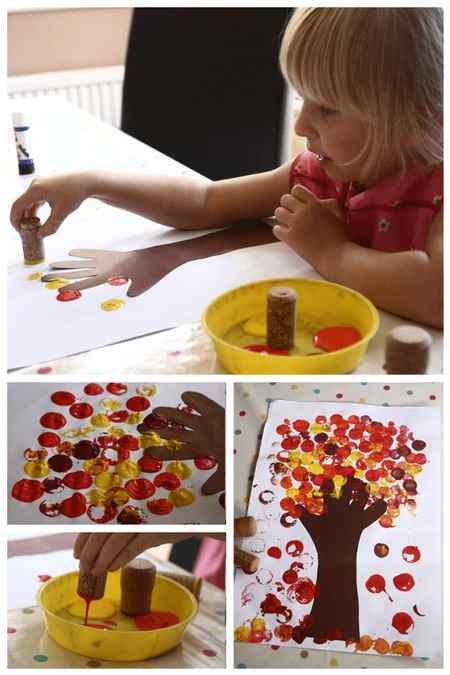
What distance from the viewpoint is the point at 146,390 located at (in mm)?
694

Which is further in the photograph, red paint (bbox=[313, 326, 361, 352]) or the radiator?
the radiator

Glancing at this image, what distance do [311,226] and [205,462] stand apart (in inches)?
9.1

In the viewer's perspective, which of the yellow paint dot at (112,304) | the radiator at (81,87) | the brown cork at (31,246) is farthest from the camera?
the radiator at (81,87)

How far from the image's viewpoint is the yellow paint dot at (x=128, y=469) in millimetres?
700

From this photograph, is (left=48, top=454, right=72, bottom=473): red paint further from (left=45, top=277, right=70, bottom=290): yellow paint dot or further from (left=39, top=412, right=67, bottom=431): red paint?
(left=45, top=277, right=70, bottom=290): yellow paint dot

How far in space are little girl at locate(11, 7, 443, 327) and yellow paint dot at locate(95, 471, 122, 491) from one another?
9.6 inches

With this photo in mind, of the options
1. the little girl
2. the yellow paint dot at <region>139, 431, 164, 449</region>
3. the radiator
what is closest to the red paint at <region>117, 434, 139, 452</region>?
the yellow paint dot at <region>139, 431, 164, 449</region>

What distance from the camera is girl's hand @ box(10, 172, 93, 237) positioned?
879mm

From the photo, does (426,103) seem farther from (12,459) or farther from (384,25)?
(12,459)

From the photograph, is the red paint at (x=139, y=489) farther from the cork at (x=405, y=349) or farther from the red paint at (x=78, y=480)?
the cork at (x=405, y=349)

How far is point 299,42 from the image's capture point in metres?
0.69

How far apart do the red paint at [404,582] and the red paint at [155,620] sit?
0.22m

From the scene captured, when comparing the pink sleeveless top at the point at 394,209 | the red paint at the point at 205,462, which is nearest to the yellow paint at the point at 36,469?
the red paint at the point at 205,462

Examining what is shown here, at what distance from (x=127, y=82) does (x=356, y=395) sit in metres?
0.87
